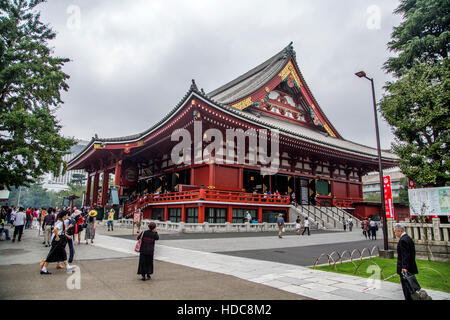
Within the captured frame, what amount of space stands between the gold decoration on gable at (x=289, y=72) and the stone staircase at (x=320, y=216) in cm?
1434

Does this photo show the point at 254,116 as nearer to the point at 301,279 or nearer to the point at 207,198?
the point at 207,198

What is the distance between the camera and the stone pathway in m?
5.35

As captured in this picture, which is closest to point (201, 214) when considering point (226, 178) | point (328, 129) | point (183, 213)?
point (183, 213)

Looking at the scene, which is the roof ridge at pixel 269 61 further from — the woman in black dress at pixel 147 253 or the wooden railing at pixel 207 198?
the woman in black dress at pixel 147 253

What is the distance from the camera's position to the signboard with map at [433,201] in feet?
38.7

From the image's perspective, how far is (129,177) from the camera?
31.9 m

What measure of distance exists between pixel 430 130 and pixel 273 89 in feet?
62.8

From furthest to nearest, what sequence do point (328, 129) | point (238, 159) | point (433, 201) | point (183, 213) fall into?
1. point (328, 129)
2. point (238, 159)
3. point (183, 213)
4. point (433, 201)

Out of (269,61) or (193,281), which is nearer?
(193,281)

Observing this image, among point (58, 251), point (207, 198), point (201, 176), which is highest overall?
point (201, 176)

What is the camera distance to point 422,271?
26.1ft

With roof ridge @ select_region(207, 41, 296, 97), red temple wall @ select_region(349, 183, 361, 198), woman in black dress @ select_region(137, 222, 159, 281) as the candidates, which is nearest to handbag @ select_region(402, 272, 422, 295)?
woman in black dress @ select_region(137, 222, 159, 281)

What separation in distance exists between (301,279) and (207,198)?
13.5 metres
